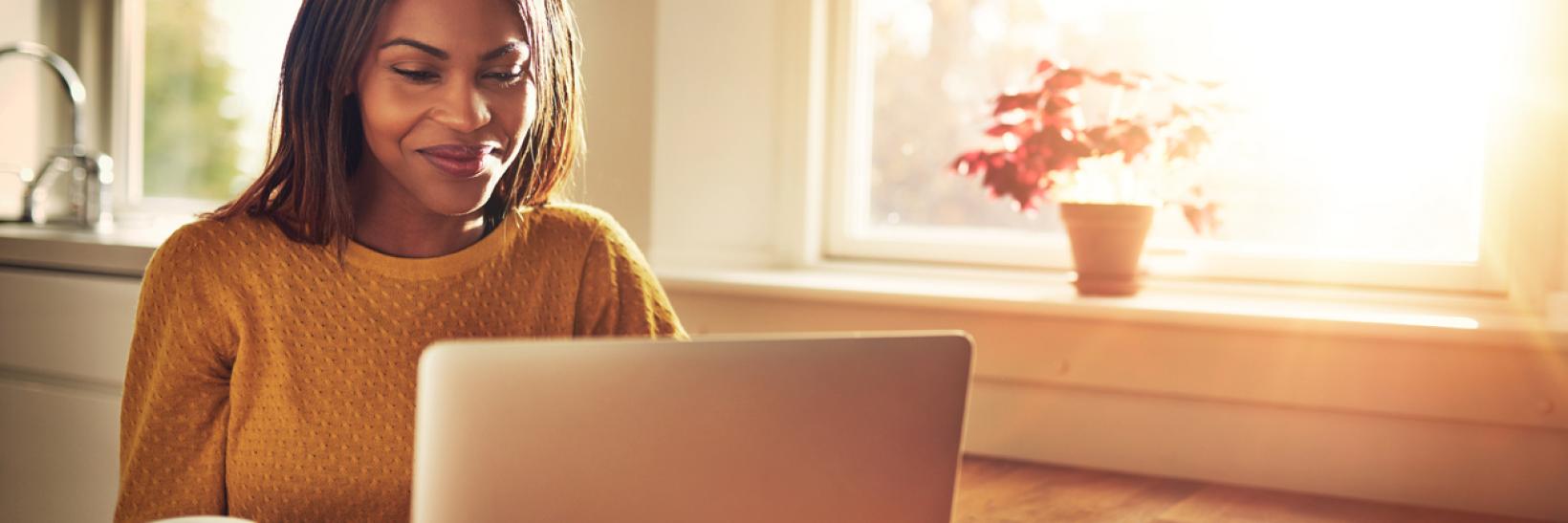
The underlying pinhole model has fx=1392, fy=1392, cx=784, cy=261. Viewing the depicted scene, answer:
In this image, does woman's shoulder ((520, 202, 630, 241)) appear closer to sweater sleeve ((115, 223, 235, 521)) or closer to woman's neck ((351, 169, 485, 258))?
woman's neck ((351, 169, 485, 258))

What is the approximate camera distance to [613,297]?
4.27ft

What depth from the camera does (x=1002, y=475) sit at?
200 centimetres

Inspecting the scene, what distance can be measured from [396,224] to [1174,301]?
1.29m

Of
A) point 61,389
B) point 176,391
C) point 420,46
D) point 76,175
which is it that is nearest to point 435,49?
point 420,46

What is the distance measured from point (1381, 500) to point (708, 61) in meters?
1.33

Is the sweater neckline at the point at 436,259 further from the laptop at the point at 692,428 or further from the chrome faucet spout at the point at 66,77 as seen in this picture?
the chrome faucet spout at the point at 66,77

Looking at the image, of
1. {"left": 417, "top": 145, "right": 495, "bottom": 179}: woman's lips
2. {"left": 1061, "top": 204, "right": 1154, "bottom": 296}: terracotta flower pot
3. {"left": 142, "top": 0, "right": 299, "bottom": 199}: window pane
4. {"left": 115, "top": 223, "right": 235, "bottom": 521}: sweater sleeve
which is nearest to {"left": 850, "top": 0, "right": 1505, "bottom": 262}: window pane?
{"left": 1061, "top": 204, "right": 1154, "bottom": 296}: terracotta flower pot

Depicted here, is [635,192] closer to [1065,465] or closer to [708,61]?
[708,61]

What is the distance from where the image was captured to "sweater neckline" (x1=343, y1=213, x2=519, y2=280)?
1168 mm

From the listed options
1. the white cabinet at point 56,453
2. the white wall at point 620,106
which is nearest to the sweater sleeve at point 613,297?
the white wall at point 620,106

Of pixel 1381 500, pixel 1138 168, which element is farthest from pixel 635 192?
pixel 1381 500

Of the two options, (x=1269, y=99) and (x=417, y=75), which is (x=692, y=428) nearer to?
(x=417, y=75)

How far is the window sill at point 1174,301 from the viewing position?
185 centimetres

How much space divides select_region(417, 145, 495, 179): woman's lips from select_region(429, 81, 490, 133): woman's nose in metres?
0.02
